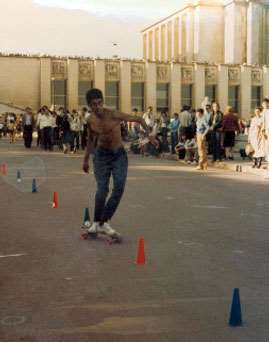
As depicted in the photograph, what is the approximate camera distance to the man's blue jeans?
8.15 metres

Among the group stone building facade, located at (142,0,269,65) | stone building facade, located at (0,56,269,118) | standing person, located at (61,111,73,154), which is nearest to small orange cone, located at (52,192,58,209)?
standing person, located at (61,111,73,154)

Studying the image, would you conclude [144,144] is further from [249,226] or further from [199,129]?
[249,226]

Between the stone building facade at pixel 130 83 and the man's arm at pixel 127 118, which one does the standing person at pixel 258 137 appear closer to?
the man's arm at pixel 127 118

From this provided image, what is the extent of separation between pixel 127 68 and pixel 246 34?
2408cm

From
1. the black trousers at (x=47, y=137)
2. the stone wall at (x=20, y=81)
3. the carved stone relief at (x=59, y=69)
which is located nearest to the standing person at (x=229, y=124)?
the black trousers at (x=47, y=137)

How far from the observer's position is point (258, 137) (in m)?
20.2

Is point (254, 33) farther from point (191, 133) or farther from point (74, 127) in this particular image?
point (191, 133)

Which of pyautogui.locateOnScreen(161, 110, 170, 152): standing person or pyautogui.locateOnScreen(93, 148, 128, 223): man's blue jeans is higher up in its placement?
pyautogui.locateOnScreen(161, 110, 170, 152): standing person

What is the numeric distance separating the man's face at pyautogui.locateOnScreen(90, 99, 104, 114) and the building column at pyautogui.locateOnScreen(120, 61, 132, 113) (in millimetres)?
73270

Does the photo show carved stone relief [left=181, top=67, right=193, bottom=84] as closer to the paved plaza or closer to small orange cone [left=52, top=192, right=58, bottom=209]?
the paved plaza

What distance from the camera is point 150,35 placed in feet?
395

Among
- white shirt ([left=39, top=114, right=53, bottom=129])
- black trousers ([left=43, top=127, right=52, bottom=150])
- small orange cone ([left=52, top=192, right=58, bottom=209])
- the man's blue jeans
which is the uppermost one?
white shirt ([left=39, top=114, right=53, bottom=129])

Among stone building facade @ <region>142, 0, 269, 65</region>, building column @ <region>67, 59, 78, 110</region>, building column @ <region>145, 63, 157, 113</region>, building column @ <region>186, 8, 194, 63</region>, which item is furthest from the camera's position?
building column @ <region>186, 8, 194, 63</region>

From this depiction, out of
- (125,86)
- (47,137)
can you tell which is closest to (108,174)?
(47,137)
